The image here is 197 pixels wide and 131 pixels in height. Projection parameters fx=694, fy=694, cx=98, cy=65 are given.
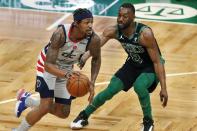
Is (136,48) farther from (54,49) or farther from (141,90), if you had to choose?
(54,49)

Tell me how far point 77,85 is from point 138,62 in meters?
1.47

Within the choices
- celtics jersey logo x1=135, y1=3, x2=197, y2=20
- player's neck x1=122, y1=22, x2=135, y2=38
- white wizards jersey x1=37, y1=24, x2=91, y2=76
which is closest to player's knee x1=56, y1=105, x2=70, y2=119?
white wizards jersey x1=37, y1=24, x2=91, y2=76

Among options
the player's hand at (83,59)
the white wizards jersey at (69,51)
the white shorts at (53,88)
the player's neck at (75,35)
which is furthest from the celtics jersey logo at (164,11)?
the player's neck at (75,35)

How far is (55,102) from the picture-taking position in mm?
9688

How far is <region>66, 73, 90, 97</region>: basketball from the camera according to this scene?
892 cm

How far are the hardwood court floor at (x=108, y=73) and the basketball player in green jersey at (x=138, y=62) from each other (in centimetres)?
75

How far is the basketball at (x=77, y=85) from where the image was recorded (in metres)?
8.92

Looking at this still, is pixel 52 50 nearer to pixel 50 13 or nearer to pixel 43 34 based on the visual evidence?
pixel 43 34

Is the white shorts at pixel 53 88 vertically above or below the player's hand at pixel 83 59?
below

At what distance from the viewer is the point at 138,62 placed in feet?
33.0

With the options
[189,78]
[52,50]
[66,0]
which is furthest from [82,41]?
[66,0]

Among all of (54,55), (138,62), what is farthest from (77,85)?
(138,62)

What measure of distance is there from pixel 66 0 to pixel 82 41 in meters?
9.32

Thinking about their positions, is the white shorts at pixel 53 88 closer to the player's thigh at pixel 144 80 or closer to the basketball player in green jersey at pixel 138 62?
the basketball player in green jersey at pixel 138 62
